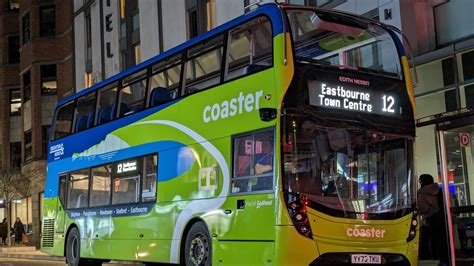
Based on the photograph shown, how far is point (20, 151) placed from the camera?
1681 inches

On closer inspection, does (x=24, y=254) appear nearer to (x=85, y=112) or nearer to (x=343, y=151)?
(x=85, y=112)

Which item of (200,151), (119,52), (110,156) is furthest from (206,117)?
(119,52)

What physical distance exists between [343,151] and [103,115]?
702cm

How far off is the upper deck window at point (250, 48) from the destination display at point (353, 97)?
0.88 metres

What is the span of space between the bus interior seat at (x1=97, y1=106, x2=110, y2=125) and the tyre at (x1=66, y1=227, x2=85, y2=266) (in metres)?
2.82

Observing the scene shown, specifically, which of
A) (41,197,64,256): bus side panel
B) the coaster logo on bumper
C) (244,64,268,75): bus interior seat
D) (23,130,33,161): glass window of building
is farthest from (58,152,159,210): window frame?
(23,130,33,161): glass window of building

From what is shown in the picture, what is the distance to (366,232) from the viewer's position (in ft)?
31.6

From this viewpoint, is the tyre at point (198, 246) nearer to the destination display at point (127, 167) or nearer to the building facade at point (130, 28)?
the destination display at point (127, 167)

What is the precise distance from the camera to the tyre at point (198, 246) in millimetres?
10703

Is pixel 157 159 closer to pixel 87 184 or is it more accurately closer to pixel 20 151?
pixel 87 184

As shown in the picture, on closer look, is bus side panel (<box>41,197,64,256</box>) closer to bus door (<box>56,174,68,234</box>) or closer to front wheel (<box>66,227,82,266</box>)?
bus door (<box>56,174,68,234</box>)

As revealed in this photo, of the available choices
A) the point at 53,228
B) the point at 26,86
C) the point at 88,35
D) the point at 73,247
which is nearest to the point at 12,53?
the point at 26,86

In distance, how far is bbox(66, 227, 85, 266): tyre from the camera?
1548cm

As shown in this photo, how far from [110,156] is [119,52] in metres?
16.9
